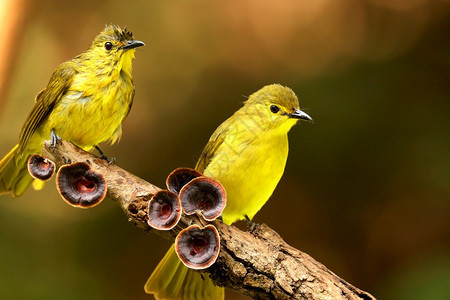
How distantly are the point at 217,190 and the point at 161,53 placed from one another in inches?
46.6

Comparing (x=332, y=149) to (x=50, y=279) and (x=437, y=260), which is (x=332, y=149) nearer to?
(x=437, y=260)

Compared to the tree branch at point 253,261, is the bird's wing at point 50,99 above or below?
above

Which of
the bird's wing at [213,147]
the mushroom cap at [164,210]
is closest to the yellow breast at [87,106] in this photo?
the bird's wing at [213,147]

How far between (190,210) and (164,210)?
0.06 metres

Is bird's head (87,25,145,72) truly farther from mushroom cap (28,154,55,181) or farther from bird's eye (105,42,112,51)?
mushroom cap (28,154,55,181)

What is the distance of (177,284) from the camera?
2.01 meters

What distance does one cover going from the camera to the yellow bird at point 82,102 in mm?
1869

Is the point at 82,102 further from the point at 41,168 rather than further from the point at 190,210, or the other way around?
the point at 190,210

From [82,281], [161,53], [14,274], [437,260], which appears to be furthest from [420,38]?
[14,274]

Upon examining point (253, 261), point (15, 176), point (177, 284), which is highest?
point (253, 261)

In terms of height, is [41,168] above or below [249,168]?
below

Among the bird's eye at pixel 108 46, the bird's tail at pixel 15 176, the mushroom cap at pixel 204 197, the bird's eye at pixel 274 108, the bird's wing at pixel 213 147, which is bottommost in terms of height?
the bird's tail at pixel 15 176

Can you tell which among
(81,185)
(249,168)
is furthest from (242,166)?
(81,185)

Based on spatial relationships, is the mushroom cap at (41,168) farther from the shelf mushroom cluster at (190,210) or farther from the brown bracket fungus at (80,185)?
the shelf mushroom cluster at (190,210)
